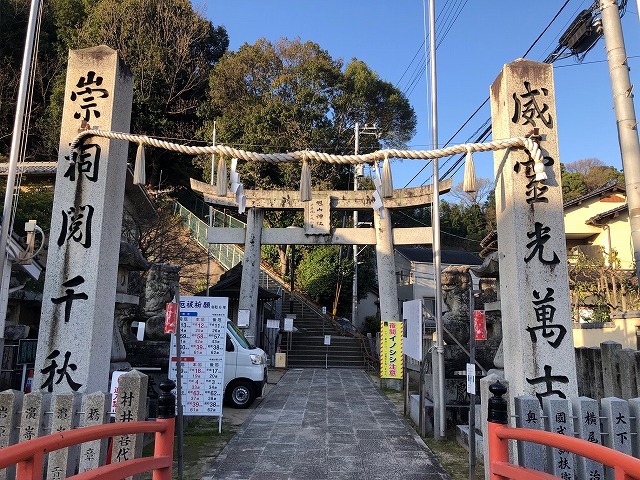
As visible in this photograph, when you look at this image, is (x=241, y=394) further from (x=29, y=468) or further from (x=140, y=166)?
(x=29, y=468)

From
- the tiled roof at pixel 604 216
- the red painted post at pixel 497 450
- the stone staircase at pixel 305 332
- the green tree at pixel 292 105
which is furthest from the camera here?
the green tree at pixel 292 105

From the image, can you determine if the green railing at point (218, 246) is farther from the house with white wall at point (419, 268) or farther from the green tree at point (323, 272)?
the house with white wall at point (419, 268)

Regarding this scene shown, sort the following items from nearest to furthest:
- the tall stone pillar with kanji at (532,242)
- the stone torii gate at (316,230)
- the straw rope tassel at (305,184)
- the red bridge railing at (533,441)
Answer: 1. the red bridge railing at (533,441)
2. the tall stone pillar with kanji at (532,242)
3. the straw rope tassel at (305,184)
4. the stone torii gate at (316,230)

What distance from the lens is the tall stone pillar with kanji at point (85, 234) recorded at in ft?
17.3

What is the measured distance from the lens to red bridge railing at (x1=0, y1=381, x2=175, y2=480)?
258cm

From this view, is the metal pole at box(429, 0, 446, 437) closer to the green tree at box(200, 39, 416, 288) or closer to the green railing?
the green tree at box(200, 39, 416, 288)

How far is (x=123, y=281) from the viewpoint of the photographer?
7957 millimetres

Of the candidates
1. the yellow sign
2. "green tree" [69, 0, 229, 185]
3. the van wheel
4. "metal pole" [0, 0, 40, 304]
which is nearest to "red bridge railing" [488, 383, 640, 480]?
"metal pole" [0, 0, 40, 304]

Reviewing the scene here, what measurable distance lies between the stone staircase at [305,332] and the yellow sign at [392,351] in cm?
730

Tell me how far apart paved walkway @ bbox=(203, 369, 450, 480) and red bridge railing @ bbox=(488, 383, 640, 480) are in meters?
2.74

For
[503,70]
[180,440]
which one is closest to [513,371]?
[503,70]

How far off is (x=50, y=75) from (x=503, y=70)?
1155 inches

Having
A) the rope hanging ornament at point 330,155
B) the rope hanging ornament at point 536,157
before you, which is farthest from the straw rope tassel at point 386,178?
the rope hanging ornament at point 536,157

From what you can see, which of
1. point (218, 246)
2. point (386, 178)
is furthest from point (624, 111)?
point (218, 246)
